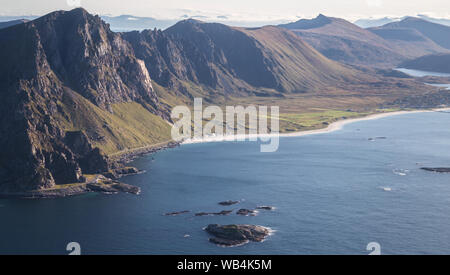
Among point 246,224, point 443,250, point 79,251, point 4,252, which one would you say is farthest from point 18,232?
point 443,250
